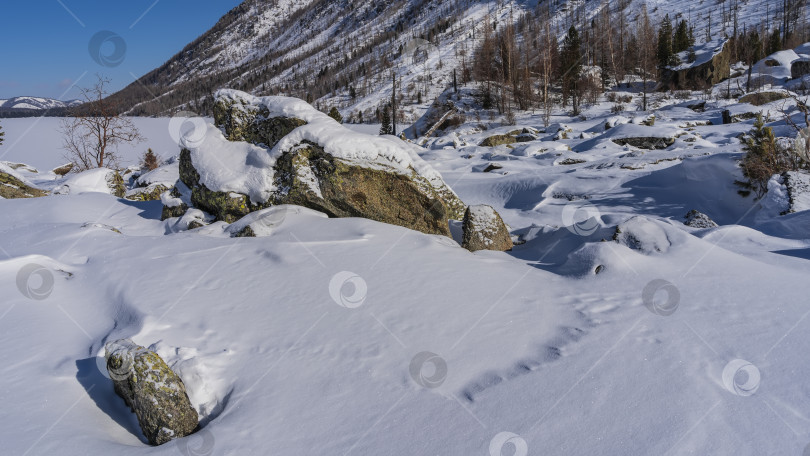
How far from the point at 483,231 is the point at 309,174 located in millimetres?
2672

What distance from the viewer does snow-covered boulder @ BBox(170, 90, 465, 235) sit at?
5.87m

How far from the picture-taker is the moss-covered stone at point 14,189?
9134 mm

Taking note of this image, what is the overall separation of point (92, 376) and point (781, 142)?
1321 cm

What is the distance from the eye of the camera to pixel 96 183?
1104 cm

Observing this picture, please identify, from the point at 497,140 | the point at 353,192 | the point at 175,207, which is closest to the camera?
the point at 353,192

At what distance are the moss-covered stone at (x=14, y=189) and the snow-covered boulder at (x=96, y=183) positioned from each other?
531 millimetres

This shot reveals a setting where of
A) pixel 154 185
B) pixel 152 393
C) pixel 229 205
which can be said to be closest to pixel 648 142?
pixel 229 205

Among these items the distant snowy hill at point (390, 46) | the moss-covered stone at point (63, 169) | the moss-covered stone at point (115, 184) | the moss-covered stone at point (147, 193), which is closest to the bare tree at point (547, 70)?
the distant snowy hill at point (390, 46)

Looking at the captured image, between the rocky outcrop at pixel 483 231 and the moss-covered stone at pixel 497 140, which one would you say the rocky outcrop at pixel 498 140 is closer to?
the moss-covered stone at pixel 497 140

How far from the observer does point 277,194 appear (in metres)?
6.04

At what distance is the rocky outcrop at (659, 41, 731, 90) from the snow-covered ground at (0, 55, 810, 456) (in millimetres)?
42536

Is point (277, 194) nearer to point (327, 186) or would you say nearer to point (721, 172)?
point (327, 186)

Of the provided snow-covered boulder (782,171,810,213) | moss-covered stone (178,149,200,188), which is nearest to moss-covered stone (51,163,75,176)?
moss-covered stone (178,149,200,188)

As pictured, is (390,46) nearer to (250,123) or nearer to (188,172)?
(250,123)
